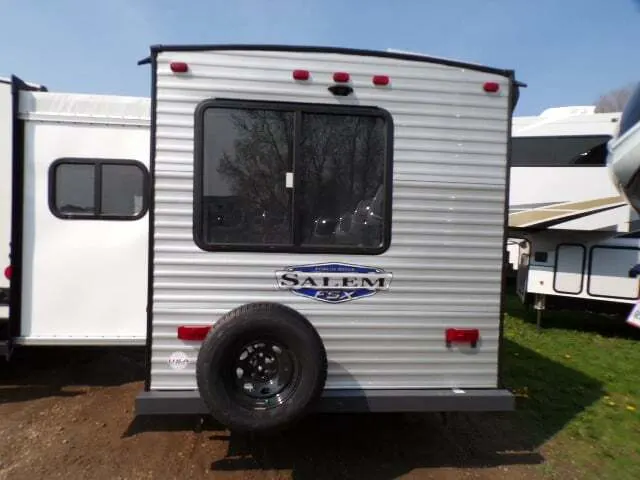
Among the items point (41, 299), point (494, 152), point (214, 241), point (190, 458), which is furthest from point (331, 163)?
point (41, 299)

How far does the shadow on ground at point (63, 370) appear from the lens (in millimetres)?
4746

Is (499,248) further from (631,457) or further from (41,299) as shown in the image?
(41,299)

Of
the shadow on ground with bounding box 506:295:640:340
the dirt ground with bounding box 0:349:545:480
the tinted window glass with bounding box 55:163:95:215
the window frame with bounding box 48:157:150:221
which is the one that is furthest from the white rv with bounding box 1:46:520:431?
the shadow on ground with bounding box 506:295:640:340

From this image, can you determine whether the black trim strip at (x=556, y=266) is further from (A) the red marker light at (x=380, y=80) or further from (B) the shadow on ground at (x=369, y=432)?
(A) the red marker light at (x=380, y=80)

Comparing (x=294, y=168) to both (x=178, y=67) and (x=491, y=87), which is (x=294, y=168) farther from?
(x=491, y=87)

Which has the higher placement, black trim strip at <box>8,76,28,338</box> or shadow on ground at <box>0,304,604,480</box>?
black trim strip at <box>8,76,28,338</box>

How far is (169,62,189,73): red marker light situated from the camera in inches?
127

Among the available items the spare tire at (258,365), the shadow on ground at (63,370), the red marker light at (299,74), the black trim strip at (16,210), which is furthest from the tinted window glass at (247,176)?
the shadow on ground at (63,370)

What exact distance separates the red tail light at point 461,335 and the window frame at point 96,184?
2878 mm

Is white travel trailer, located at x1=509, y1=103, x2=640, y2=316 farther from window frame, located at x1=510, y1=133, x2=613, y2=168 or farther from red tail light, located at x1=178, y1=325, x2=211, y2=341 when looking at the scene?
red tail light, located at x1=178, y1=325, x2=211, y2=341

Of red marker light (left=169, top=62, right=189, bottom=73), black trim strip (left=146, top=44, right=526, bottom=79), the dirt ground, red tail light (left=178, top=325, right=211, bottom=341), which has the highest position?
black trim strip (left=146, top=44, right=526, bottom=79)

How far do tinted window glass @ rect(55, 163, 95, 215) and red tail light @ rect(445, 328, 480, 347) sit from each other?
3.28 metres

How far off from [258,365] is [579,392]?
3730 millimetres

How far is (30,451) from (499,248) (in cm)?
382
